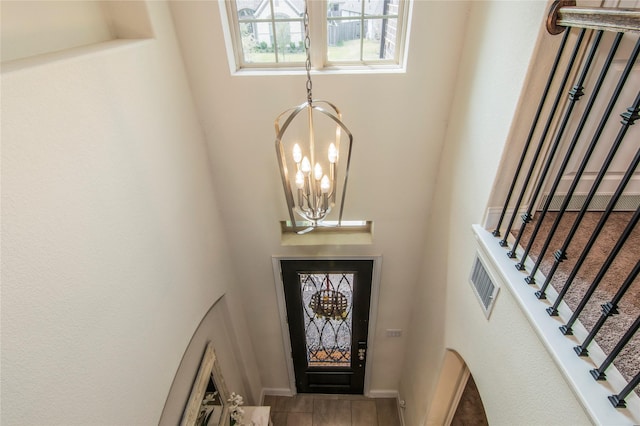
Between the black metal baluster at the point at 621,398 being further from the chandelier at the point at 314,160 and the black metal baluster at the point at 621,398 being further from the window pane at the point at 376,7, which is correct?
the window pane at the point at 376,7

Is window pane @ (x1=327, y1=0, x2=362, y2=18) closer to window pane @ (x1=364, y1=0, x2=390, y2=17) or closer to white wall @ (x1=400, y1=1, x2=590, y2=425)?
window pane @ (x1=364, y1=0, x2=390, y2=17)

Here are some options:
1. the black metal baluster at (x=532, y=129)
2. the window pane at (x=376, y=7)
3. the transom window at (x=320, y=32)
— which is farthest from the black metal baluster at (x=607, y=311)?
the window pane at (x=376, y=7)

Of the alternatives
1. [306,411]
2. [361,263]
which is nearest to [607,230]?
[361,263]

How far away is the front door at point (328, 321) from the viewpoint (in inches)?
151

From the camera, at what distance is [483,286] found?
6.93 ft

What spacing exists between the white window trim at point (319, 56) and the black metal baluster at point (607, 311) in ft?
6.68

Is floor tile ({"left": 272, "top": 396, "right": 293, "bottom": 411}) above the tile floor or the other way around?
the other way around

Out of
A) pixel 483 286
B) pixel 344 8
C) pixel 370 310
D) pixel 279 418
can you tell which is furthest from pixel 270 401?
pixel 344 8

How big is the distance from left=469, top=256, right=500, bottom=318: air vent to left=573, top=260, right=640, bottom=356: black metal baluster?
58 centimetres

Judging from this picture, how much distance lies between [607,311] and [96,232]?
211cm

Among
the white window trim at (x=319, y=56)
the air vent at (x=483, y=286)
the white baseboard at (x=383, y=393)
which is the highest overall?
the white window trim at (x=319, y=56)

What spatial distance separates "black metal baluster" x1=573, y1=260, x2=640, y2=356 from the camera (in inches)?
43.1

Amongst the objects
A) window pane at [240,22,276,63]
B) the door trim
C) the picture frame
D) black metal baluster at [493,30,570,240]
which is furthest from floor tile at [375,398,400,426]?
window pane at [240,22,276,63]

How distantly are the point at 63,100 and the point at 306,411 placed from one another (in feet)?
15.4
